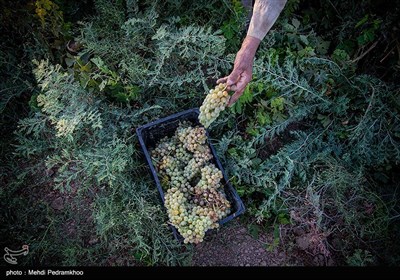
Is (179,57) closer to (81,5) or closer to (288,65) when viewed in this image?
(288,65)

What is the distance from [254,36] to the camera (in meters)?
1.93

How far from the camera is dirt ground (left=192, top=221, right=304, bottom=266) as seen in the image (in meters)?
2.53

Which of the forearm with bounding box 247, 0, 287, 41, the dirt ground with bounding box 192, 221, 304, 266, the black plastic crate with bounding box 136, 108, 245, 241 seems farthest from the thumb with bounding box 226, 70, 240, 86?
the dirt ground with bounding box 192, 221, 304, 266

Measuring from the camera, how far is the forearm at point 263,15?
1866 mm

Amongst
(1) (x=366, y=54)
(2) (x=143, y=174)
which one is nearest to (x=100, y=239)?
(2) (x=143, y=174)

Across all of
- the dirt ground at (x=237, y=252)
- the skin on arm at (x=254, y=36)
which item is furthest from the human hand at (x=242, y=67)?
the dirt ground at (x=237, y=252)

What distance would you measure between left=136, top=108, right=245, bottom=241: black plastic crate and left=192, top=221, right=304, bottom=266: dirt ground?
0.29 m

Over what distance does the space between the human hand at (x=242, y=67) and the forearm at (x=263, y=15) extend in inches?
1.8

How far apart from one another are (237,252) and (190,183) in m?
0.66

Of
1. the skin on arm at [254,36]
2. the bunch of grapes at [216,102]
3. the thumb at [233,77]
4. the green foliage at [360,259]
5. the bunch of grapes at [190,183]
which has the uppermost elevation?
the skin on arm at [254,36]

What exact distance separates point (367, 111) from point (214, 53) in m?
1.20

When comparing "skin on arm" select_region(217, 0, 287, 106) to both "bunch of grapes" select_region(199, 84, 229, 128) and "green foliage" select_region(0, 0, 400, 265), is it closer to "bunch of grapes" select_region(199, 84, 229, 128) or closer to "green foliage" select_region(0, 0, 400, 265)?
"bunch of grapes" select_region(199, 84, 229, 128)

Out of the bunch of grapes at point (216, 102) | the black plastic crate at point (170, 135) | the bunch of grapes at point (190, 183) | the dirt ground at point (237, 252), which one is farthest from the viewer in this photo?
the dirt ground at point (237, 252)

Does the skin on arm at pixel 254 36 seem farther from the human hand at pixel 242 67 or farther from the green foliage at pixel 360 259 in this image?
the green foliage at pixel 360 259
